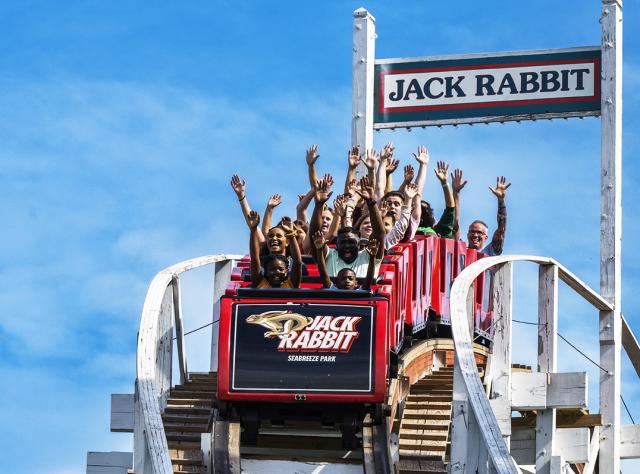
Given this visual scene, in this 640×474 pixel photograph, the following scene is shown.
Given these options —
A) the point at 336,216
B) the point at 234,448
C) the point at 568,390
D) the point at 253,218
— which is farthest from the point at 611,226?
the point at 234,448

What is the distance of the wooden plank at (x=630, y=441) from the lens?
654 inches

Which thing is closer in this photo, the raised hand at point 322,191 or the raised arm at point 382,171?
the raised hand at point 322,191

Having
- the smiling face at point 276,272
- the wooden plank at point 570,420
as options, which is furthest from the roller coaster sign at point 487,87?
the smiling face at point 276,272

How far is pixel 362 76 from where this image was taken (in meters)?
18.8

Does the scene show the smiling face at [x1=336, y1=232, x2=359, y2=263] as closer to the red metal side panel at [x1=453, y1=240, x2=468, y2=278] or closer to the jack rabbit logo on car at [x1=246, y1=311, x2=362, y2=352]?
the jack rabbit logo on car at [x1=246, y1=311, x2=362, y2=352]

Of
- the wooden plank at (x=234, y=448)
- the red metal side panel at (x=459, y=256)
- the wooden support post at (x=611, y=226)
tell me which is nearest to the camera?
the wooden plank at (x=234, y=448)

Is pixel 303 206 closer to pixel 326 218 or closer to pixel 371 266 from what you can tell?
pixel 326 218

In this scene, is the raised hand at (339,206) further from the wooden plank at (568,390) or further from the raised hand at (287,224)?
the wooden plank at (568,390)

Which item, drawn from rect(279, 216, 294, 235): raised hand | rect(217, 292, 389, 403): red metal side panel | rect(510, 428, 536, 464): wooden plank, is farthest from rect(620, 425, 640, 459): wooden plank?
rect(217, 292, 389, 403): red metal side panel

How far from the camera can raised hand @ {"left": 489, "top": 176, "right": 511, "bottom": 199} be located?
16156 millimetres

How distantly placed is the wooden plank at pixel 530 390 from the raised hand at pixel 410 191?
6.22 feet

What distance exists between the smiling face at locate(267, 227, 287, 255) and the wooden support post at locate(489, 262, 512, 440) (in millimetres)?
2333

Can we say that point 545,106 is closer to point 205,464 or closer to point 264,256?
point 264,256

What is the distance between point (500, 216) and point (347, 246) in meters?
3.75
